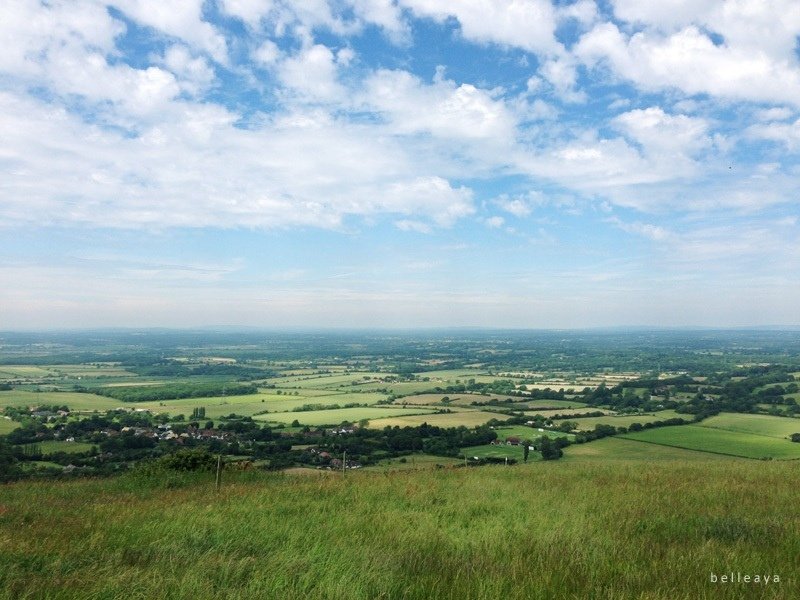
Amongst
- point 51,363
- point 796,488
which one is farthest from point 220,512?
point 51,363

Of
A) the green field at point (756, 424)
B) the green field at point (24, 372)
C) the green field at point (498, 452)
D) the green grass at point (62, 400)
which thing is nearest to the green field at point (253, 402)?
the green grass at point (62, 400)

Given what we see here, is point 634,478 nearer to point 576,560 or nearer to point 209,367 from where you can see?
point 576,560

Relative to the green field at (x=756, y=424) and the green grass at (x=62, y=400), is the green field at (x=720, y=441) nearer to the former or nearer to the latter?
the green field at (x=756, y=424)

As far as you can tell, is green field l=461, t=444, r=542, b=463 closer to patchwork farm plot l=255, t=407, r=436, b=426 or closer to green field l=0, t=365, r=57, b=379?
patchwork farm plot l=255, t=407, r=436, b=426

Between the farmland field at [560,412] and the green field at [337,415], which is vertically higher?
the green field at [337,415]

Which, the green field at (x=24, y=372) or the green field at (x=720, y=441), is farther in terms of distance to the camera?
the green field at (x=24, y=372)

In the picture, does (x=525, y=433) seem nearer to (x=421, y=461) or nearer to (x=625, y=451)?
(x=625, y=451)

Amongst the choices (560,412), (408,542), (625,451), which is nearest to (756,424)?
(560,412)
